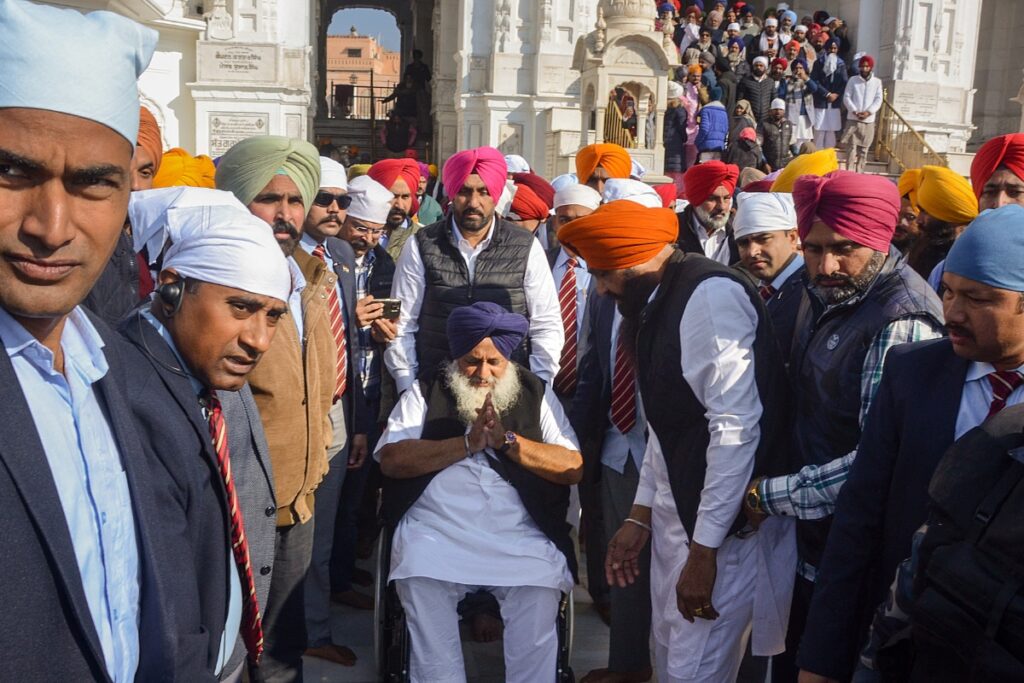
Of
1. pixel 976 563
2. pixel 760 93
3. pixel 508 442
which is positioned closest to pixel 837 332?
pixel 976 563

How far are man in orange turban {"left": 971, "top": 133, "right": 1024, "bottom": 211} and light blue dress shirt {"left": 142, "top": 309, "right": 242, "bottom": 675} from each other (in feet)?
12.7

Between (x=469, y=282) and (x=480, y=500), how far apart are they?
141 centimetres

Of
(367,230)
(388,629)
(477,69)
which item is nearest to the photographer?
(388,629)

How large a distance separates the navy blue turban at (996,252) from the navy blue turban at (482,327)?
6.36ft

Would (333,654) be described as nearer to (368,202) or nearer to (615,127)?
(368,202)

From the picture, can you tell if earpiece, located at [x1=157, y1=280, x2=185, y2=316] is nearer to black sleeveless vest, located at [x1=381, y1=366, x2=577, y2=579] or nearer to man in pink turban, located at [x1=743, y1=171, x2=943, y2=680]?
black sleeveless vest, located at [x1=381, y1=366, x2=577, y2=579]

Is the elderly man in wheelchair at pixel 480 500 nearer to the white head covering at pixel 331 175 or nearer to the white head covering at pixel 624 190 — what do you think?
the white head covering at pixel 331 175

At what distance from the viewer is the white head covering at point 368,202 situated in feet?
16.5

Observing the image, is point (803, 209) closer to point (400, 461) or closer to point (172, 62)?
point (400, 461)

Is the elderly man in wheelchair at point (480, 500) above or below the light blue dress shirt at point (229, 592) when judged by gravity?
below

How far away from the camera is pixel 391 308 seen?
4.51 meters

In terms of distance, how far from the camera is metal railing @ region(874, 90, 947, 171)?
57.8 feet

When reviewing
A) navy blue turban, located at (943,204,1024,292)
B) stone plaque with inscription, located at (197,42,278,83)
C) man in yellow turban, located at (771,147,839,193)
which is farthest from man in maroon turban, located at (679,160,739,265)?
stone plaque with inscription, located at (197,42,278,83)

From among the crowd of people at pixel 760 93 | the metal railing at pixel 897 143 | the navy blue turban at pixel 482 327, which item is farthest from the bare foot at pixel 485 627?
the metal railing at pixel 897 143
